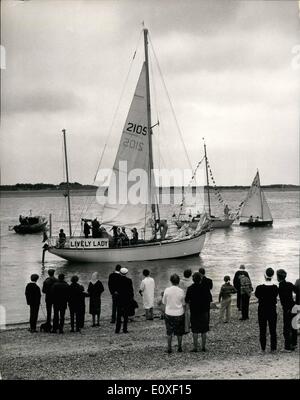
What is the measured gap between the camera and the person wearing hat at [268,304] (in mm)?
8828

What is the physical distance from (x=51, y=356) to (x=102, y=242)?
1909cm

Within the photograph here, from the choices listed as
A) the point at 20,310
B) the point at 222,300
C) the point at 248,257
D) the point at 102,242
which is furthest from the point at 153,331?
the point at 248,257

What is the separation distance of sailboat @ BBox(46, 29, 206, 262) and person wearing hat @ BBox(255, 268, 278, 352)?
14169mm

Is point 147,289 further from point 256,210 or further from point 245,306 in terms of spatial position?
point 256,210

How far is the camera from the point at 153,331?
36.4ft

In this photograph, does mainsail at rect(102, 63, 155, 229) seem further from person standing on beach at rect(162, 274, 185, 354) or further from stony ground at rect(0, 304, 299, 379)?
person standing on beach at rect(162, 274, 185, 354)

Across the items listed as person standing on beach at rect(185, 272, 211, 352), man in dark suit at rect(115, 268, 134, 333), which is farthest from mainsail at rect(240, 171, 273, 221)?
person standing on beach at rect(185, 272, 211, 352)

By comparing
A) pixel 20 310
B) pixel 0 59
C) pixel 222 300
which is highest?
pixel 0 59

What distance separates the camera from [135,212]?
2508 centimetres

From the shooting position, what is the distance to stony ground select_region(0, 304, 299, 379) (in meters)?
8.20

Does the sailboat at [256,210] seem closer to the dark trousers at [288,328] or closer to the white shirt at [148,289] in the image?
the white shirt at [148,289]

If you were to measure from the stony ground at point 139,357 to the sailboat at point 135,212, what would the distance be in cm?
1344

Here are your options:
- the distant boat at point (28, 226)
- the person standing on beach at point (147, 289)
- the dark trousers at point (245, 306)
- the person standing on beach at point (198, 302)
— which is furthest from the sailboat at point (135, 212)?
the distant boat at point (28, 226)
